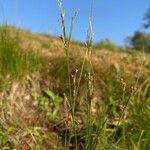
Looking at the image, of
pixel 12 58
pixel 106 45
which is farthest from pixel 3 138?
pixel 106 45

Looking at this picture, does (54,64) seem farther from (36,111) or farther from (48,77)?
(36,111)

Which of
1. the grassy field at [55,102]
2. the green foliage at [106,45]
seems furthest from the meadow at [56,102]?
the green foliage at [106,45]

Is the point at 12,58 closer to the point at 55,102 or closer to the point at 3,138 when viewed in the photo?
the point at 55,102

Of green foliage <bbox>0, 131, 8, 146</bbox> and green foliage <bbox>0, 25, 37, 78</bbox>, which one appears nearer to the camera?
green foliage <bbox>0, 131, 8, 146</bbox>

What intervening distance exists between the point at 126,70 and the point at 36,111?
161cm

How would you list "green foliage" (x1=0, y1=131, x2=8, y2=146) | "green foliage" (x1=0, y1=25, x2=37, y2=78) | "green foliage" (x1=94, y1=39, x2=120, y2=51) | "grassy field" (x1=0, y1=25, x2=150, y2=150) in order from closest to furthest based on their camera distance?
"green foliage" (x1=0, y1=131, x2=8, y2=146), "grassy field" (x1=0, y1=25, x2=150, y2=150), "green foliage" (x1=0, y1=25, x2=37, y2=78), "green foliage" (x1=94, y1=39, x2=120, y2=51)

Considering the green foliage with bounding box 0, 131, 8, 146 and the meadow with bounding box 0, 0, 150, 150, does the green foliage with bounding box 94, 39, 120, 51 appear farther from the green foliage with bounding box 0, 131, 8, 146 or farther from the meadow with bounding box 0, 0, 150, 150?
the green foliage with bounding box 0, 131, 8, 146

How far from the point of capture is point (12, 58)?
5.39m

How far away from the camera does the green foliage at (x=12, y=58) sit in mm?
5375

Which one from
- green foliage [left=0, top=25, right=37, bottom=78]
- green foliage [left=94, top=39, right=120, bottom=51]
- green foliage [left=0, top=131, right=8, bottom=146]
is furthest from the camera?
green foliage [left=94, top=39, right=120, bottom=51]

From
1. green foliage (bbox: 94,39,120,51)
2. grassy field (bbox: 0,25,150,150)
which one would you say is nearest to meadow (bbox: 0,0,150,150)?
grassy field (bbox: 0,25,150,150)

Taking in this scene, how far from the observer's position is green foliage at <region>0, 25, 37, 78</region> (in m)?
5.38

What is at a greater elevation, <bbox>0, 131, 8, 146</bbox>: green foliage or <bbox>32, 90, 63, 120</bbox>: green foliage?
<bbox>32, 90, 63, 120</bbox>: green foliage

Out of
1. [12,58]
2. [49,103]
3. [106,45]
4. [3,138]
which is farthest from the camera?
[106,45]
